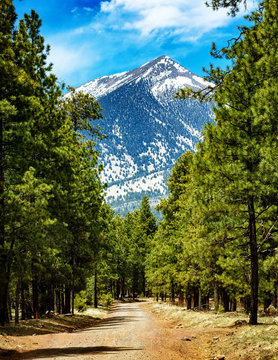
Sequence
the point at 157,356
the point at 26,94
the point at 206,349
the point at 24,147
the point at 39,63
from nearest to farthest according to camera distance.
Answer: the point at 157,356 → the point at 206,349 → the point at 24,147 → the point at 26,94 → the point at 39,63

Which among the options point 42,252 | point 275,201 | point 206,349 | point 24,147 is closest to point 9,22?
point 24,147

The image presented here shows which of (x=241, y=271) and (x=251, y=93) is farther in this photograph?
(x=241, y=271)

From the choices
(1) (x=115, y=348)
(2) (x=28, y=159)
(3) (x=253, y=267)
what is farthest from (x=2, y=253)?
(3) (x=253, y=267)

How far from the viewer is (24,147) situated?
1319 centimetres

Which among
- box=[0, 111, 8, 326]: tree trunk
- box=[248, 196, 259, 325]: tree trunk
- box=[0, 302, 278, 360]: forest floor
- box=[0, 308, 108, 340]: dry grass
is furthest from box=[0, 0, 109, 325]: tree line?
box=[248, 196, 259, 325]: tree trunk

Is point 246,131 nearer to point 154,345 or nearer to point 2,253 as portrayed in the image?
point 154,345

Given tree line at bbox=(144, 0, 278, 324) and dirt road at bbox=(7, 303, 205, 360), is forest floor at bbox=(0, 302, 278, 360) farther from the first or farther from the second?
tree line at bbox=(144, 0, 278, 324)

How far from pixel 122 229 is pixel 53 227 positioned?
2346 inches

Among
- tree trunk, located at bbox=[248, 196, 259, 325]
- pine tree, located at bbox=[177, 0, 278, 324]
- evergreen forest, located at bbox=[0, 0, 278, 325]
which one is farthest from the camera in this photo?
tree trunk, located at bbox=[248, 196, 259, 325]

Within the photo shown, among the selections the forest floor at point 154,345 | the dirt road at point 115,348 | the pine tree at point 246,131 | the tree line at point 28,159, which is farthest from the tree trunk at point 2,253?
the pine tree at point 246,131

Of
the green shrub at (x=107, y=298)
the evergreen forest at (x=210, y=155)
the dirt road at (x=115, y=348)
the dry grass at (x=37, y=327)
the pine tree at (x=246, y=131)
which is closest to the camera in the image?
the dirt road at (x=115, y=348)

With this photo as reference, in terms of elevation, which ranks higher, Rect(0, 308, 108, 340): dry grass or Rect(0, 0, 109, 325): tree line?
Rect(0, 0, 109, 325): tree line

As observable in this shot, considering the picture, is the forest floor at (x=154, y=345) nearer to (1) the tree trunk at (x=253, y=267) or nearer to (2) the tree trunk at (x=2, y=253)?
(1) the tree trunk at (x=253, y=267)

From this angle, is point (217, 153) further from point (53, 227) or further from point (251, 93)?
point (53, 227)
